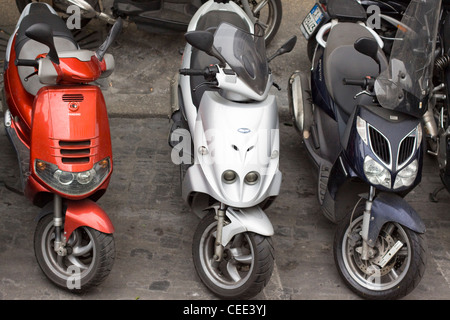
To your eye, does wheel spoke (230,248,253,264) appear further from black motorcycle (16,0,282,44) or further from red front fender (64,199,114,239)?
black motorcycle (16,0,282,44)

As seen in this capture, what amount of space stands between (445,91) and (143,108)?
252 centimetres

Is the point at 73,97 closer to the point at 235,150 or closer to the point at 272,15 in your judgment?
the point at 235,150

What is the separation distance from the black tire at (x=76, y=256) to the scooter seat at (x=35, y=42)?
3.30 feet

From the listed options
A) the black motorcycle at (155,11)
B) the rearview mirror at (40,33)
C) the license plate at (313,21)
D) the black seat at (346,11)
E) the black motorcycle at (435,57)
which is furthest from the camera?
the black motorcycle at (155,11)

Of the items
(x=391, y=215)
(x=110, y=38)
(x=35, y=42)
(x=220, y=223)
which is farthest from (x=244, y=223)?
(x=35, y=42)

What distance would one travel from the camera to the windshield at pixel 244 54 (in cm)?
462

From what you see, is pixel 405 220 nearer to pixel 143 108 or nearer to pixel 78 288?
pixel 78 288

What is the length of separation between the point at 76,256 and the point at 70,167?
582 millimetres

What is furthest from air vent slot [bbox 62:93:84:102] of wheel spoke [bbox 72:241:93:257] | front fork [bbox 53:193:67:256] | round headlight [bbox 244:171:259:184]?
round headlight [bbox 244:171:259:184]

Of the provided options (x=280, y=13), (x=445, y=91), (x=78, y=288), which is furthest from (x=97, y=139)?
(x=280, y=13)

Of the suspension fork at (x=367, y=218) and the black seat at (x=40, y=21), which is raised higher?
the black seat at (x=40, y=21)

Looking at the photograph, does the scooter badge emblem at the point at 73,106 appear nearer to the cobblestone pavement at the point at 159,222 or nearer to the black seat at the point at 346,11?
the cobblestone pavement at the point at 159,222

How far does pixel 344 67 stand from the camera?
5.56 metres

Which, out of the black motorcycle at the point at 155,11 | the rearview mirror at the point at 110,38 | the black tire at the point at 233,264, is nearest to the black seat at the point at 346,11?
the black motorcycle at the point at 155,11
